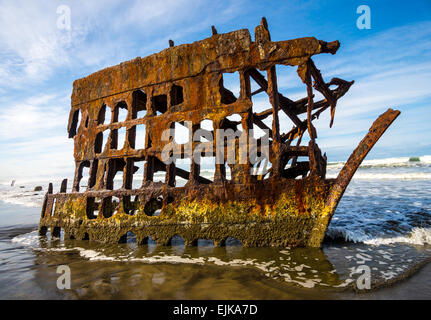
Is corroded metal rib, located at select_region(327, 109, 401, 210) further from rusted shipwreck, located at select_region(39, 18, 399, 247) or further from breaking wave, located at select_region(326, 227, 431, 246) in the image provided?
breaking wave, located at select_region(326, 227, 431, 246)

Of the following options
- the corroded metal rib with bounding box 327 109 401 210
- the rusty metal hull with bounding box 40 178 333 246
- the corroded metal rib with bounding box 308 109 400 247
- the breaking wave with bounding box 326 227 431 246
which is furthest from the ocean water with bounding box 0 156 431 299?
the corroded metal rib with bounding box 327 109 401 210

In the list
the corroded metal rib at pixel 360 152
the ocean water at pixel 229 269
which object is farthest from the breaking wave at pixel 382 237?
the corroded metal rib at pixel 360 152

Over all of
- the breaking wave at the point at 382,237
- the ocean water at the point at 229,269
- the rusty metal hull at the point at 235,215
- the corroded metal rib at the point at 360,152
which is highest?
the corroded metal rib at the point at 360,152

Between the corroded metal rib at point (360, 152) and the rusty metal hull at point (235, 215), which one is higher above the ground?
the corroded metal rib at point (360, 152)

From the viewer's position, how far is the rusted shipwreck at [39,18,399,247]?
3260 mm

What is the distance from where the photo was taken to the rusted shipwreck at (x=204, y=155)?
3.26 metres

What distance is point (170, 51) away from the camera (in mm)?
4395

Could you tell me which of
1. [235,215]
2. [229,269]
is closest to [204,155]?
[235,215]

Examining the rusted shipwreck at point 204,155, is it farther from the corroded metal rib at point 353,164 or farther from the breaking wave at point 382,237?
the breaking wave at point 382,237

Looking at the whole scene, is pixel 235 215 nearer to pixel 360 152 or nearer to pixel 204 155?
pixel 204 155
